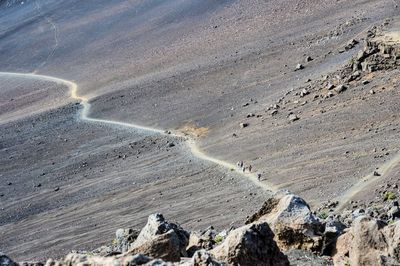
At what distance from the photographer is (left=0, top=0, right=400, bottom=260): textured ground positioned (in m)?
20.2

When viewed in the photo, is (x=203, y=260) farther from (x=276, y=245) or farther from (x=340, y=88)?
(x=340, y=88)

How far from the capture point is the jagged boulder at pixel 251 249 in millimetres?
6922

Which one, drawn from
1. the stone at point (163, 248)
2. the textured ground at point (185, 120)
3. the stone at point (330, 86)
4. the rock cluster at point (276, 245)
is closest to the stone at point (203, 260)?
the rock cluster at point (276, 245)

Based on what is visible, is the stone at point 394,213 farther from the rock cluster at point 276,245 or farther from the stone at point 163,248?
the stone at point 163,248

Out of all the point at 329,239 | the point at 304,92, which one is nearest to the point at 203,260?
the point at 329,239

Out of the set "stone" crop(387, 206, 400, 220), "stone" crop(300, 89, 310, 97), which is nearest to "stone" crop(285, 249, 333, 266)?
"stone" crop(387, 206, 400, 220)

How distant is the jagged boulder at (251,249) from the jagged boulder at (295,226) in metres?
1.16

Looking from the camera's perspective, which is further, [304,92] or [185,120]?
[185,120]

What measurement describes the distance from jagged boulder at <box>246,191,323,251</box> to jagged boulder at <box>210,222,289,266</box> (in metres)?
1.16

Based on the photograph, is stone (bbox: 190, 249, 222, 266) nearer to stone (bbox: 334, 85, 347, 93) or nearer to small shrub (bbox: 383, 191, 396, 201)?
small shrub (bbox: 383, 191, 396, 201)

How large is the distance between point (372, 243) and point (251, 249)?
4.19 ft

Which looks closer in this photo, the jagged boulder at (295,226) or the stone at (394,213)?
the jagged boulder at (295,226)

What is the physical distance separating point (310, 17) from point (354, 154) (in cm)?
1849

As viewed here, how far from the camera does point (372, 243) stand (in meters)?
7.40
